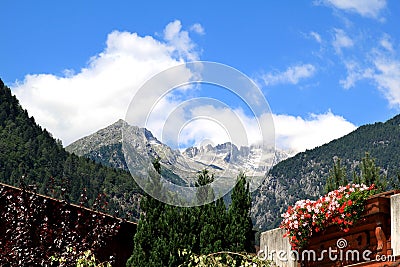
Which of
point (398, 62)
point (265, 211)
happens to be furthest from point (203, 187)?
point (265, 211)

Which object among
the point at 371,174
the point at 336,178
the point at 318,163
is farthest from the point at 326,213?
the point at 318,163

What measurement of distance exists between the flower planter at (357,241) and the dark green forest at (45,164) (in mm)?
40370

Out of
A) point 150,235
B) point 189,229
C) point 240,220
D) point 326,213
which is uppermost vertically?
point 240,220

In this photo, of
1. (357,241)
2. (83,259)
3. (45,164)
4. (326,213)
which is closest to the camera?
(83,259)

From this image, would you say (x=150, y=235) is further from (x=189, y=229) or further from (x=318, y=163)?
(x=318, y=163)

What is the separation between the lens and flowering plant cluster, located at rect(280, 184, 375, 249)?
7.47 meters

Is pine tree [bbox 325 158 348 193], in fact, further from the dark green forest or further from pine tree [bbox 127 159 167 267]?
the dark green forest

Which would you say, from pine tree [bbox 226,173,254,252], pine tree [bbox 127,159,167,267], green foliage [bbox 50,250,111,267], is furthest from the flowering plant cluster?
pine tree [bbox 127,159,167,267]

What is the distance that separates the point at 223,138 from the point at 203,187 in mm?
1665

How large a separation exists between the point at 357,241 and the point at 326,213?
18.4 inches

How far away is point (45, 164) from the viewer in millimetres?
52844

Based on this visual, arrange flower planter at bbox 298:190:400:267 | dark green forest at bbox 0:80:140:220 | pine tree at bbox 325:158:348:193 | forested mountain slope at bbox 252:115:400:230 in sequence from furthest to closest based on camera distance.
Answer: forested mountain slope at bbox 252:115:400:230 < dark green forest at bbox 0:80:140:220 < pine tree at bbox 325:158:348:193 < flower planter at bbox 298:190:400:267

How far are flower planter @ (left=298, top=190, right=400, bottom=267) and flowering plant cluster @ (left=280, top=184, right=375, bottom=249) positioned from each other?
4.2 inches

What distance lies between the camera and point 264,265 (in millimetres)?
6926
